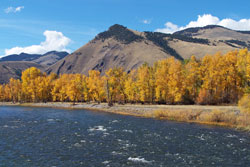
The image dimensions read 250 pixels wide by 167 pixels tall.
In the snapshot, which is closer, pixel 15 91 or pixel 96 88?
pixel 96 88

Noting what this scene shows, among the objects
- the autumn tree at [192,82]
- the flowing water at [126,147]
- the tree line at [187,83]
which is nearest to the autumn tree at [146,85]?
the tree line at [187,83]

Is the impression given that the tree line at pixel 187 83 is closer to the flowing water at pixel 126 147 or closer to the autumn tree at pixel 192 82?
the autumn tree at pixel 192 82

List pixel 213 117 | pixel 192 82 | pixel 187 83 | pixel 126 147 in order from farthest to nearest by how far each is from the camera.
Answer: pixel 192 82, pixel 187 83, pixel 213 117, pixel 126 147

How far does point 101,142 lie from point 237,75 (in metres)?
54.4

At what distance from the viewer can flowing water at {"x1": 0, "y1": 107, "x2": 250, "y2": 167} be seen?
26266 millimetres

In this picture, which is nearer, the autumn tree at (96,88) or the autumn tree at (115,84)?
the autumn tree at (115,84)

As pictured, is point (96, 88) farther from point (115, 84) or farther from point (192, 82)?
point (192, 82)

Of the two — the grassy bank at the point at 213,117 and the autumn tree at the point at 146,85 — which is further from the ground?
the autumn tree at the point at 146,85

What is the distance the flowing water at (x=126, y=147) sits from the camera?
26.3 meters

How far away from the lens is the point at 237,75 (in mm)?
71375

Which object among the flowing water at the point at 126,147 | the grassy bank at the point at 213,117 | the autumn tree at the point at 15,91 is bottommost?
the flowing water at the point at 126,147

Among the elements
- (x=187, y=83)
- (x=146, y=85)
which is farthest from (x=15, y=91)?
(x=187, y=83)

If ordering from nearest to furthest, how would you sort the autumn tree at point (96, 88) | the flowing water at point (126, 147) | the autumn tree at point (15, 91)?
the flowing water at point (126, 147), the autumn tree at point (96, 88), the autumn tree at point (15, 91)

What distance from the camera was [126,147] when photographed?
3219 cm
